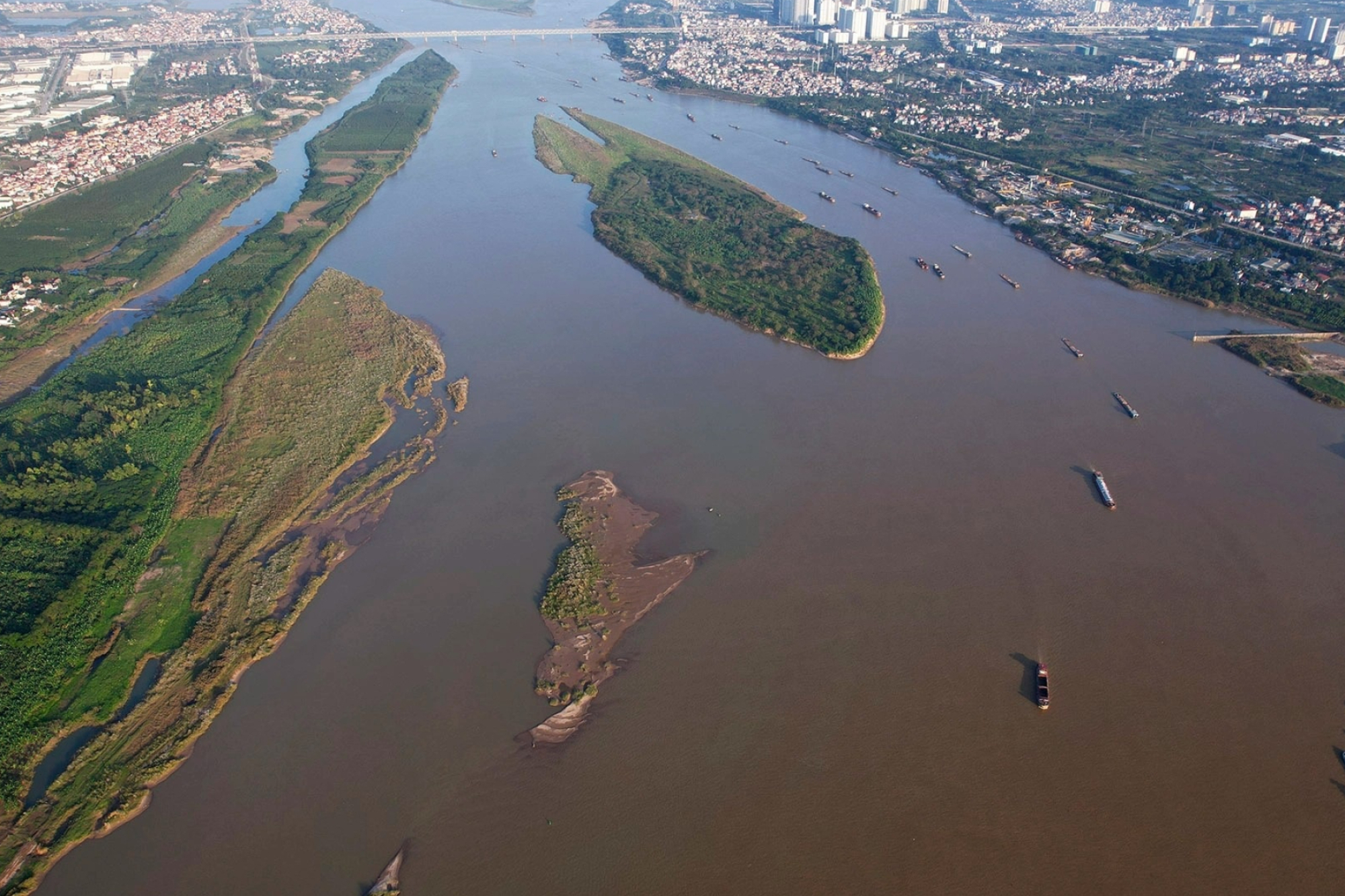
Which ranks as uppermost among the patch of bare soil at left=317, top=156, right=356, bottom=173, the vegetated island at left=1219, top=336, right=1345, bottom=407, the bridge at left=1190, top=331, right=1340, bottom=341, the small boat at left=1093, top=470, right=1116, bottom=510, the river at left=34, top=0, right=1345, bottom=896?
the patch of bare soil at left=317, top=156, right=356, bottom=173

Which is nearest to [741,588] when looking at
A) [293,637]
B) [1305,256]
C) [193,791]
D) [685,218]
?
[293,637]

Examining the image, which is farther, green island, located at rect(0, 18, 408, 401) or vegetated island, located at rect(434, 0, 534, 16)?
vegetated island, located at rect(434, 0, 534, 16)

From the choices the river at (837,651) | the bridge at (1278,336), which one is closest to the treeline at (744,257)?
the river at (837,651)

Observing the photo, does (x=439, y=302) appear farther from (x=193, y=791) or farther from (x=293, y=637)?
(x=193, y=791)

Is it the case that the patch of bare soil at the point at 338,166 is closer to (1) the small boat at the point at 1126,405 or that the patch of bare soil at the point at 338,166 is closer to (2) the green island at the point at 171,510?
(2) the green island at the point at 171,510

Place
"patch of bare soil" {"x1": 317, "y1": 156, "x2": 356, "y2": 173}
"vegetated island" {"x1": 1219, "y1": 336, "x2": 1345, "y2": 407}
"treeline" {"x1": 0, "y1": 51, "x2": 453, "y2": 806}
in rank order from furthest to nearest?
1. "patch of bare soil" {"x1": 317, "y1": 156, "x2": 356, "y2": 173}
2. "vegetated island" {"x1": 1219, "y1": 336, "x2": 1345, "y2": 407}
3. "treeline" {"x1": 0, "y1": 51, "x2": 453, "y2": 806}

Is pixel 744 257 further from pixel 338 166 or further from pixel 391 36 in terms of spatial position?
pixel 391 36

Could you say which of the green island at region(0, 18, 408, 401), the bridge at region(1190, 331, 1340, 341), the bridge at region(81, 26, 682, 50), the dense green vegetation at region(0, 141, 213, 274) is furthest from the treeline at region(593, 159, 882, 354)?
the bridge at region(81, 26, 682, 50)

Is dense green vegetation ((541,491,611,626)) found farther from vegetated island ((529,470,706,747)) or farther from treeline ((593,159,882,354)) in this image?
treeline ((593,159,882,354))

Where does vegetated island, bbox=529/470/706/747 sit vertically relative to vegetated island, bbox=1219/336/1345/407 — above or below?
below
